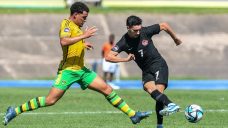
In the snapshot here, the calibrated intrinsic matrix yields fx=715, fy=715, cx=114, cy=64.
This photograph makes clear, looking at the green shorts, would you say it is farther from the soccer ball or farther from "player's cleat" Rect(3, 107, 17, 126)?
the soccer ball

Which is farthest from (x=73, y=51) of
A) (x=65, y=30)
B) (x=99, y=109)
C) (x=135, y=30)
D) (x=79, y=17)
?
(x=99, y=109)

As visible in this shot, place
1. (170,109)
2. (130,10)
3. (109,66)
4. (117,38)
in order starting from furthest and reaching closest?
1. (130,10)
2. (117,38)
3. (109,66)
4. (170,109)

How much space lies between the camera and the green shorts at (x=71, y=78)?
43.6 feet

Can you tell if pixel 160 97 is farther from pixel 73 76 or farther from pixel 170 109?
pixel 73 76

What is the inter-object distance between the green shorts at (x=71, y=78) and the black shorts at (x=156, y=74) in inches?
43.8

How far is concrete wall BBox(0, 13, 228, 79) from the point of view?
120 ft

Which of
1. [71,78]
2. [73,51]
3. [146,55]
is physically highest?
[73,51]

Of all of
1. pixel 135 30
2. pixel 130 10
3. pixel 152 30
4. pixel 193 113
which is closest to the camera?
pixel 193 113

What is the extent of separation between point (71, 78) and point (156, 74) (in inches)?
68.0

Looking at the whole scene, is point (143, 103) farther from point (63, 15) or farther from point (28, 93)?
point (63, 15)

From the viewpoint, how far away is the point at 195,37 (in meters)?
40.2

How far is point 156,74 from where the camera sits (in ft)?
45.8

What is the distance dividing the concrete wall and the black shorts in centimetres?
2180

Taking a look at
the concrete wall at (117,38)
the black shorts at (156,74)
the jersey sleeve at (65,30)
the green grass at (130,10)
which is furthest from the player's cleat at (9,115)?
the green grass at (130,10)
